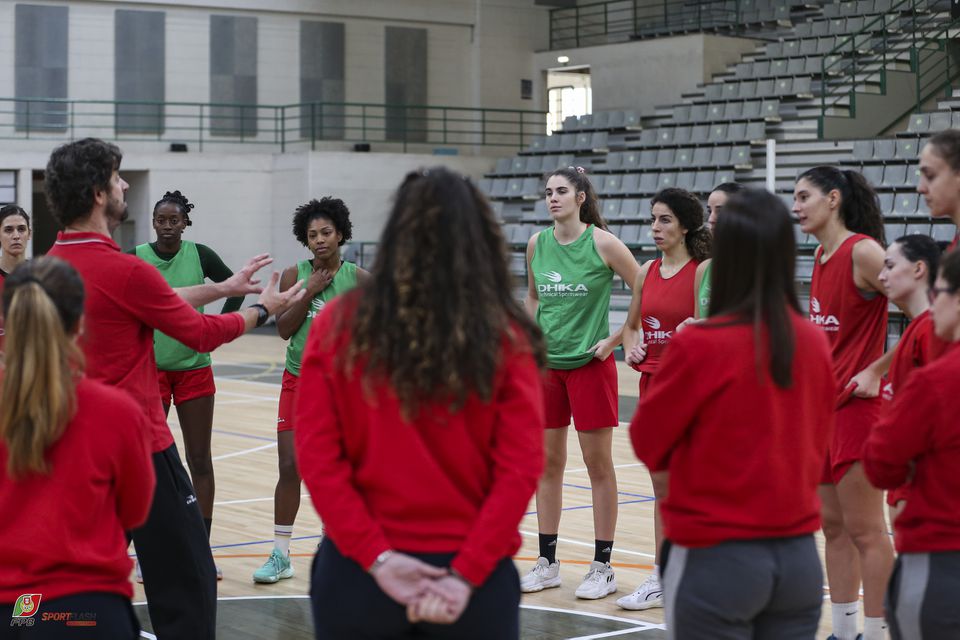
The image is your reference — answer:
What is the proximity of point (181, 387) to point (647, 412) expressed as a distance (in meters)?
3.22

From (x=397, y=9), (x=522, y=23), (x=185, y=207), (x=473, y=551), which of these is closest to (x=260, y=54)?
(x=397, y=9)

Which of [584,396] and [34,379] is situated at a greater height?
[34,379]

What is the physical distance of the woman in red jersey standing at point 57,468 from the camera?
7.77ft

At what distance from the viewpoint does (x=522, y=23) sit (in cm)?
2292

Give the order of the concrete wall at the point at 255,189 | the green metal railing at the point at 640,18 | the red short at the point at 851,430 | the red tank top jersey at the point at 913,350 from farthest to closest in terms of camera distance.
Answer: the green metal railing at the point at 640,18, the concrete wall at the point at 255,189, the red short at the point at 851,430, the red tank top jersey at the point at 913,350

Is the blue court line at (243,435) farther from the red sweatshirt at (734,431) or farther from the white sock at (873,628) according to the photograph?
the red sweatshirt at (734,431)

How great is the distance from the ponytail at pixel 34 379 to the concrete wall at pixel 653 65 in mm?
18580

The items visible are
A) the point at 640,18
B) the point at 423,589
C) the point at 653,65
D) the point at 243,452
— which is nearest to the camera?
the point at 423,589

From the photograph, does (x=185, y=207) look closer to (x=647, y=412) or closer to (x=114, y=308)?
(x=114, y=308)

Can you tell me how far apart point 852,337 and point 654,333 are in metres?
1.10

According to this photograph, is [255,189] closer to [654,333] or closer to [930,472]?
[654,333]

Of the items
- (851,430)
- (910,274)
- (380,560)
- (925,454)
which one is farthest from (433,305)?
(851,430)

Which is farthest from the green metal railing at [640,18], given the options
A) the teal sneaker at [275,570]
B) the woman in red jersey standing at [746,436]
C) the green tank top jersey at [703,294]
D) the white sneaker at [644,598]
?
the woman in red jersey standing at [746,436]

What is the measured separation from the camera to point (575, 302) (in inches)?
205
